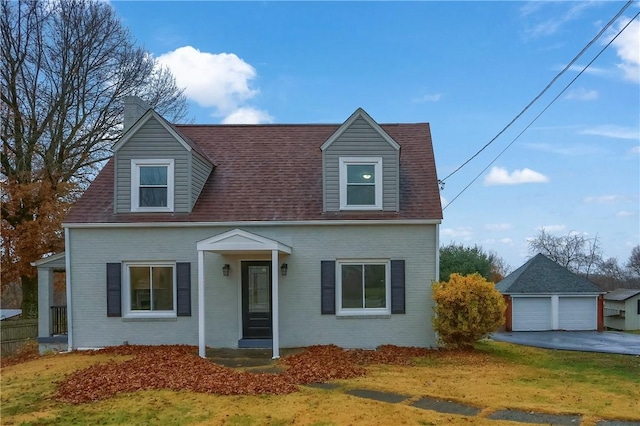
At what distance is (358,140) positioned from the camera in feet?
46.3

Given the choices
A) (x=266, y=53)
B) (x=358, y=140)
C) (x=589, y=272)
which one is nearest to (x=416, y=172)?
(x=358, y=140)

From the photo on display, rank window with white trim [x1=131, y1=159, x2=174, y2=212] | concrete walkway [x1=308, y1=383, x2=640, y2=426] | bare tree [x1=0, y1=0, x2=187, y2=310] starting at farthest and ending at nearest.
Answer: bare tree [x1=0, y1=0, x2=187, y2=310]
window with white trim [x1=131, y1=159, x2=174, y2=212]
concrete walkway [x1=308, y1=383, x2=640, y2=426]

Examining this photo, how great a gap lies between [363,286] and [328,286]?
0.97 meters

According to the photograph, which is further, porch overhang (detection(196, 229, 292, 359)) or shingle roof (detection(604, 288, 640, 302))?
shingle roof (detection(604, 288, 640, 302))

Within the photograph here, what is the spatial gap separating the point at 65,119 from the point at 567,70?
68.8ft

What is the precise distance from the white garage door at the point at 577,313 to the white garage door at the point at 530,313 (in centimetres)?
65

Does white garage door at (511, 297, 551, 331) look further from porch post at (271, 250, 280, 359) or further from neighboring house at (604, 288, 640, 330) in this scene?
porch post at (271, 250, 280, 359)

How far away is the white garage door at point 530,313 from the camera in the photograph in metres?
25.4

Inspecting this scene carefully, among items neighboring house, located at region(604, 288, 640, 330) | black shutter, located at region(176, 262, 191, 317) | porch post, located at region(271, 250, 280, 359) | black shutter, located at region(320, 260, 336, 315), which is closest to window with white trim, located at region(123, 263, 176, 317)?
black shutter, located at region(176, 262, 191, 317)

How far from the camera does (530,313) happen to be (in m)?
25.5

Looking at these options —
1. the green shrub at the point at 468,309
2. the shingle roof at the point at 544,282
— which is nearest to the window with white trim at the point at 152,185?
the green shrub at the point at 468,309

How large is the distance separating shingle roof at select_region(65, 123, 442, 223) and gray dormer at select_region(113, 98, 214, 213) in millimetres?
341

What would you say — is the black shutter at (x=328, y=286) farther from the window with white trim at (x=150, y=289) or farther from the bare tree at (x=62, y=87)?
the bare tree at (x=62, y=87)

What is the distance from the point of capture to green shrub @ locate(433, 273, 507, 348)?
12.4 metres
